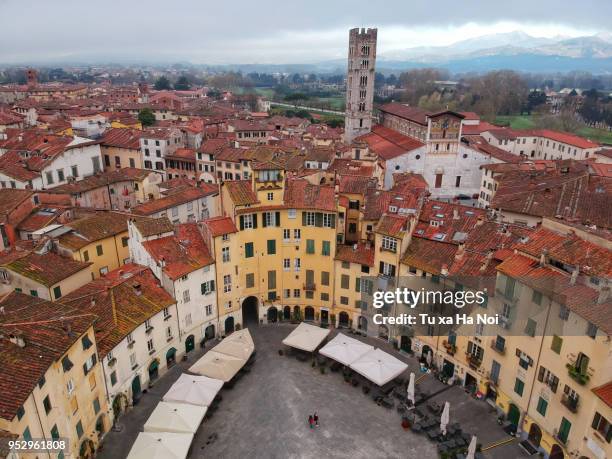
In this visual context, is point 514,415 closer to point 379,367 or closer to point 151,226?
point 379,367

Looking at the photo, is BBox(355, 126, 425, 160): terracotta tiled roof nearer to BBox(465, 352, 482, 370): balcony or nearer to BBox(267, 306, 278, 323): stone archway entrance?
BBox(267, 306, 278, 323): stone archway entrance

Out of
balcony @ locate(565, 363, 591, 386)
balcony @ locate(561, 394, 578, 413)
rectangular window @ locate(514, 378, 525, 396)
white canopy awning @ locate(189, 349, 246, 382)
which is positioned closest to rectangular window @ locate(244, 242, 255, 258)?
white canopy awning @ locate(189, 349, 246, 382)

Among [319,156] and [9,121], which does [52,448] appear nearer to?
[319,156]

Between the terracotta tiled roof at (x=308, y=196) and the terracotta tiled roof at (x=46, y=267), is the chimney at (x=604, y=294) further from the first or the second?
the terracotta tiled roof at (x=46, y=267)

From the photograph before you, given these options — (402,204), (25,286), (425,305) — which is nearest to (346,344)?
(425,305)

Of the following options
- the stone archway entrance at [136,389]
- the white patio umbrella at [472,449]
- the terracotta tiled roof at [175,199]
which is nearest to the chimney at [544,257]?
the white patio umbrella at [472,449]

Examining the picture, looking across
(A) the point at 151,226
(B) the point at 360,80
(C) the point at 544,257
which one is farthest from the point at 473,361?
(B) the point at 360,80
